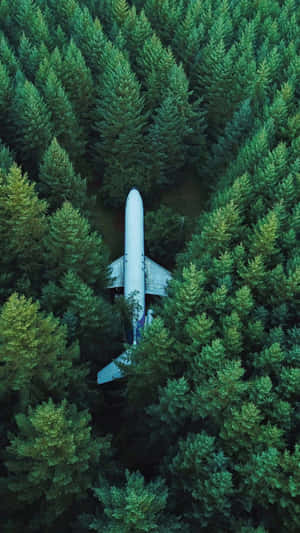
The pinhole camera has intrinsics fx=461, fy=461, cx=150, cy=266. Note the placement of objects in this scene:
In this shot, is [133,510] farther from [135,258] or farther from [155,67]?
[155,67]

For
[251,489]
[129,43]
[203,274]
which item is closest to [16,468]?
[251,489]

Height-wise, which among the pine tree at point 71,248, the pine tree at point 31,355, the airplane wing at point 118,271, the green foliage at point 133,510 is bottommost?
the green foliage at point 133,510

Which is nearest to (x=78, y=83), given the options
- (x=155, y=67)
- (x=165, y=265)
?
(x=155, y=67)

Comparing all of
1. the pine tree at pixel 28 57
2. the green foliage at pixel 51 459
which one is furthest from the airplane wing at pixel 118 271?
the pine tree at pixel 28 57

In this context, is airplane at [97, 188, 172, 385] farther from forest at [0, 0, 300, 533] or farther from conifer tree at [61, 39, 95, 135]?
conifer tree at [61, 39, 95, 135]

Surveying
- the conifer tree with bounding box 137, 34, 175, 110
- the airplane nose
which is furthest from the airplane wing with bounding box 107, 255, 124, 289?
the conifer tree with bounding box 137, 34, 175, 110

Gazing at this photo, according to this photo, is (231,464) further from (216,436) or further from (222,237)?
(222,237)

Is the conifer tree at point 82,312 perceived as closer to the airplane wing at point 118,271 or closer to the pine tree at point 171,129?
the airplane wing at point 118,271

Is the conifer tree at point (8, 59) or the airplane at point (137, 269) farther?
the conifer tree at point (8, 59)
